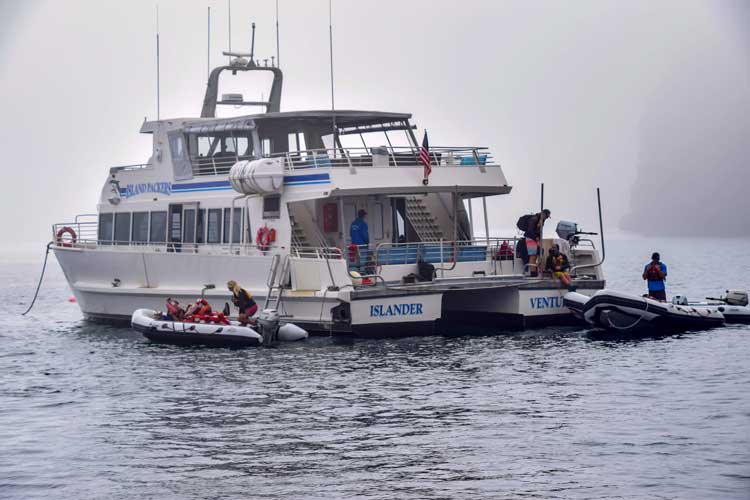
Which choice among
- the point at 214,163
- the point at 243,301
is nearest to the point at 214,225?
the point at 214,163

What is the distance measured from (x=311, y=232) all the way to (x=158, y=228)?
5005 mm

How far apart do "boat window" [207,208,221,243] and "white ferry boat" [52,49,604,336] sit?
0.04 metres

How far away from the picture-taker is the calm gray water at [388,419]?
14.0 meters

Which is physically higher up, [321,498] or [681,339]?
[681,339]

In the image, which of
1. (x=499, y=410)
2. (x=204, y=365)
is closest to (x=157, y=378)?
(x=204, y=365)

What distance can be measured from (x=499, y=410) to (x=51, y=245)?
19142 mm

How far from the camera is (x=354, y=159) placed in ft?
92.0

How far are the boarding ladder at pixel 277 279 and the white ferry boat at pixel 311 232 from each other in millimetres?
30

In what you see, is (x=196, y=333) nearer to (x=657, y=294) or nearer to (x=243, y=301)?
(x=243, y=301)

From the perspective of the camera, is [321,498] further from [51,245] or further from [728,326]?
[51,245]

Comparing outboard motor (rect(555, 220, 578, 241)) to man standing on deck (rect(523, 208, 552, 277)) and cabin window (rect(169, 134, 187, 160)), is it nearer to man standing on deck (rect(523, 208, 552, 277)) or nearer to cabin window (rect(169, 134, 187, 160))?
man standing on deck (rect(523, 208, 552, 277))

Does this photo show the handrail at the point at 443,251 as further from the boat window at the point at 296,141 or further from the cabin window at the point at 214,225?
the cabin window at the point at 214,225

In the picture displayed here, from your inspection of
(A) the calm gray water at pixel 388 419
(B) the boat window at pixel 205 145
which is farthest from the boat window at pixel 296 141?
(A) the calm gray water at pixel 388 419

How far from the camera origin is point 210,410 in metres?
18.3
